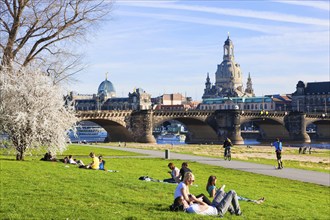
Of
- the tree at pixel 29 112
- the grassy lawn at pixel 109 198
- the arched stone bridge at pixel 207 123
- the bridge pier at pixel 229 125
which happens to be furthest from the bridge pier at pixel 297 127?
the grassy lawn at pixel 109 198

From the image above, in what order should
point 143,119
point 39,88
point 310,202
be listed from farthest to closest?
point 143,119 → point 39,88 → point 310,202

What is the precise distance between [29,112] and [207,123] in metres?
86.9

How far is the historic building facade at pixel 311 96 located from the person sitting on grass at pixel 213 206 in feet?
586

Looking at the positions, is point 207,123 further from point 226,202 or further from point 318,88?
point 226,202

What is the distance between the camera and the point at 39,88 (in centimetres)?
2773

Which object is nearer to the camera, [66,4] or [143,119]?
[66,4]

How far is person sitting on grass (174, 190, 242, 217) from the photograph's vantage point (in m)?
12.4

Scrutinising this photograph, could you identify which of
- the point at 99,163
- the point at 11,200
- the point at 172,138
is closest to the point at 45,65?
the point at 99,163

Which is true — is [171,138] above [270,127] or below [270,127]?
below

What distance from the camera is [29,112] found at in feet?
87.9

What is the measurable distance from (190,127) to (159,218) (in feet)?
361

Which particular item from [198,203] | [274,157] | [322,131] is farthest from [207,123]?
[198,203]

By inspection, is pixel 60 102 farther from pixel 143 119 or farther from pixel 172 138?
pixel 172 138

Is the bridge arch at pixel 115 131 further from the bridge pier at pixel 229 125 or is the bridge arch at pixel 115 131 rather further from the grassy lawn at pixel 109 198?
the grassy lawn at pixel 109 198
